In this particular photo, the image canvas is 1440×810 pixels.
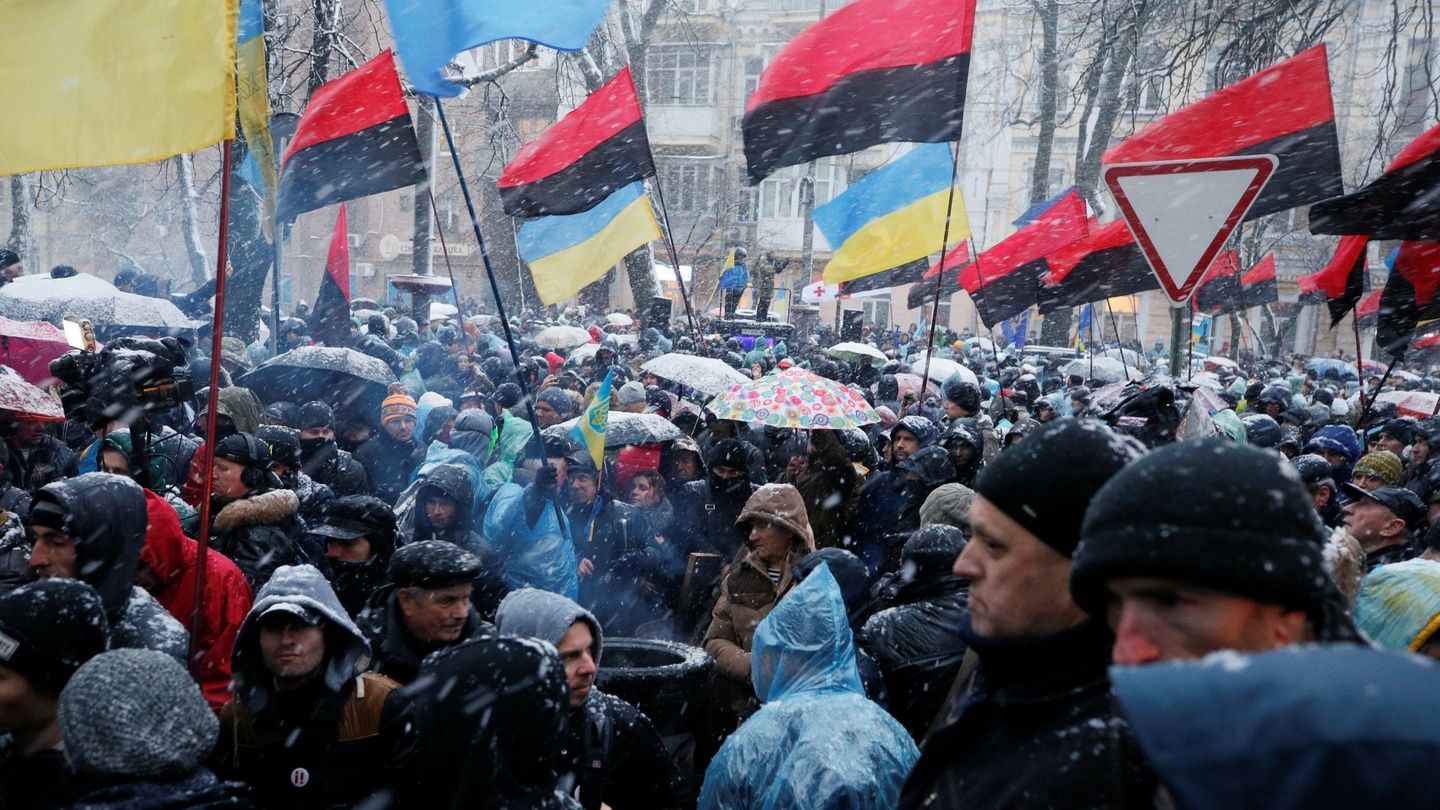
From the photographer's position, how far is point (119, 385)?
196 inches

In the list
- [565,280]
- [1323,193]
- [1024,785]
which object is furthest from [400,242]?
[1024,785]

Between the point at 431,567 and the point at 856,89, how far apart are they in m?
4.55

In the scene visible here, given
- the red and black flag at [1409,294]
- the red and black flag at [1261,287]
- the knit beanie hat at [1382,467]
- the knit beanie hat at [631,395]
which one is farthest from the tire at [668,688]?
the red and black flag at [1261,287]

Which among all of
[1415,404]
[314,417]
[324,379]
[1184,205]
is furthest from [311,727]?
[1415,404]

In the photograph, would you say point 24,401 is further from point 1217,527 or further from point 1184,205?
point 1217,527

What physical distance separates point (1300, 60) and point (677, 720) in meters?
4.98

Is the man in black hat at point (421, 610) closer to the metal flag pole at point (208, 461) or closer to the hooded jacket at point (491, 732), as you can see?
the metal flag pole at point (208, 461)

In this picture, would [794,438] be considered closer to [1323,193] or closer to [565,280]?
[565,280]

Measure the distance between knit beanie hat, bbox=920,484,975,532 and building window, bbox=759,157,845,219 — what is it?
42.7m

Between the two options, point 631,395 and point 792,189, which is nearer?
point 631,395

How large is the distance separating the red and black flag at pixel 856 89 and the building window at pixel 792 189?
132 ft

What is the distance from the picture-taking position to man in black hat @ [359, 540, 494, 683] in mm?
3508

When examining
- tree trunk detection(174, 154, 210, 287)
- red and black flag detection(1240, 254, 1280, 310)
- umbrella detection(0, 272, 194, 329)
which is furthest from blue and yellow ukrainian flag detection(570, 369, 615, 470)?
tree trunk detection(174, 154, 210, 287)

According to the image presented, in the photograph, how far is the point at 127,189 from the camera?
38812 mm
